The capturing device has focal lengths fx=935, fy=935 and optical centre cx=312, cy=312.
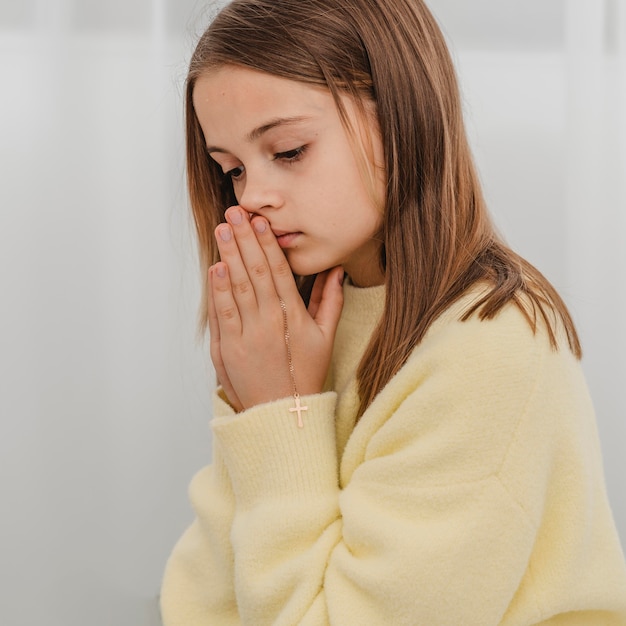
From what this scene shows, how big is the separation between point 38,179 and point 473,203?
95cm

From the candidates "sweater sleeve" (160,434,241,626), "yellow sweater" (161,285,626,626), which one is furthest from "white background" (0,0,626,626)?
"yellow sweater" (161,285,626,626)

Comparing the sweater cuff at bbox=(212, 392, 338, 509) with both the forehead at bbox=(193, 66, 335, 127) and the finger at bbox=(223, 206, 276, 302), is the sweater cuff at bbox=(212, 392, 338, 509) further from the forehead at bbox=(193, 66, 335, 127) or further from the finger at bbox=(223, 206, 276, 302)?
the forehead at bbox=(193, 66, 335, 127)

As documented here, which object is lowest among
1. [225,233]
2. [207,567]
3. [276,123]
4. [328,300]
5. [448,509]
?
[207,567]

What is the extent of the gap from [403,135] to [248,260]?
0.23 meters

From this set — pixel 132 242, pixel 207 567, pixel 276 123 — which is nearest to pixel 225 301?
pixel 276 123

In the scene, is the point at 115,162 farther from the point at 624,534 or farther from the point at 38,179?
the point at 624,534

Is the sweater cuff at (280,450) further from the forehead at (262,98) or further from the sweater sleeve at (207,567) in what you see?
the forehead at (262,98)

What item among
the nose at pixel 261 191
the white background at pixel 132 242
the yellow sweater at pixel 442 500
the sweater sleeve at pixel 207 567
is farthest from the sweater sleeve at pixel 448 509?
the white background at pixel 132 242

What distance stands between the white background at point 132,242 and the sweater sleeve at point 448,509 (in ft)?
2.58

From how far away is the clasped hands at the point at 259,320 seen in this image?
1098mm

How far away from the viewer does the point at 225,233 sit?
43.3 inches

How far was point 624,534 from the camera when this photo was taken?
1941mm

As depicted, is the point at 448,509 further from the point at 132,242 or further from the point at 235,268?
the point at 132,242

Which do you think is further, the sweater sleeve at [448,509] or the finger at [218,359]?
the finger at [218,359]
